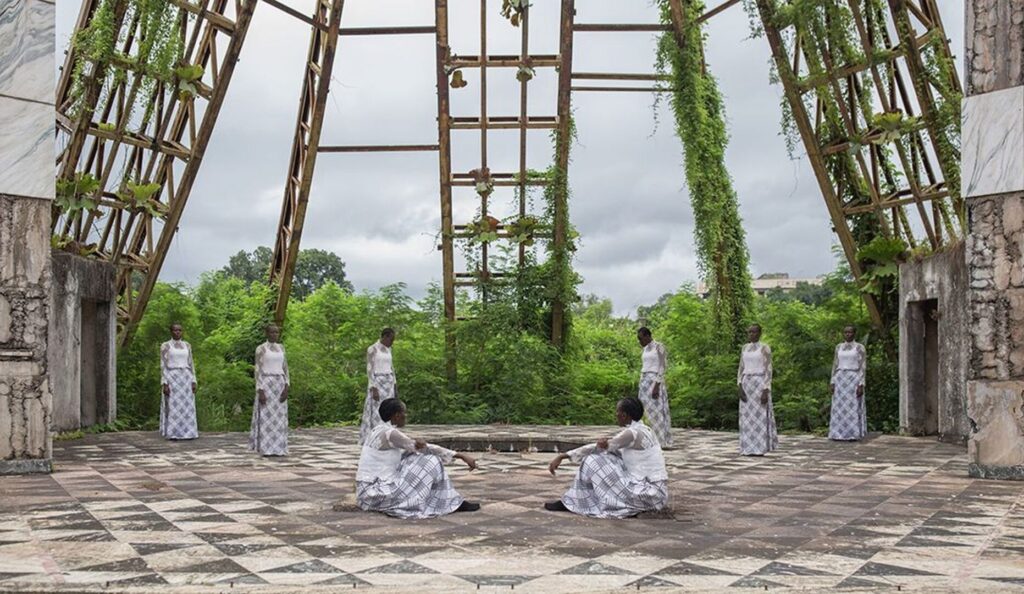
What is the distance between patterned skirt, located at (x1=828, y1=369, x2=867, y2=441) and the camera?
14.2 metres

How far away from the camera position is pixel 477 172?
17641 millimetres

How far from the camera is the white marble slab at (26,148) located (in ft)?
32.3

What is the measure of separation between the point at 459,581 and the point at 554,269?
551 inches

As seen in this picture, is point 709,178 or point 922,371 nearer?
point 922,371

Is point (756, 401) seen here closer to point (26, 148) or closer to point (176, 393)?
point (176, 393)

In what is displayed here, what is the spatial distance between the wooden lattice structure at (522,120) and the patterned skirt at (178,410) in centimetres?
273

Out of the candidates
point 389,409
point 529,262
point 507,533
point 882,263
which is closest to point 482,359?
point 529,262

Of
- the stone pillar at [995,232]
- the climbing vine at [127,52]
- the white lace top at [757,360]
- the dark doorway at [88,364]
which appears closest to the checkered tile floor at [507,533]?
the stone pillar at [995,232]

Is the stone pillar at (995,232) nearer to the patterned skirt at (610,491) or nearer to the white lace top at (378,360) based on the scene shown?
the patterned skirt at (610,491)

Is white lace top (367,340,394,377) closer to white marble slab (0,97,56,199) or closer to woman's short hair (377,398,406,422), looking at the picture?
white marble slab (0,97,56,199)

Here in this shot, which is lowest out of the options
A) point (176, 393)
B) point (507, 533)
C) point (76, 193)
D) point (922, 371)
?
point (507, 533)

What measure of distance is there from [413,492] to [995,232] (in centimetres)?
594

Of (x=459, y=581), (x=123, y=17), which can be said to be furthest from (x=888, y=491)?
(x=123, y=17)

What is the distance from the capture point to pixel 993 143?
32.0 ft
